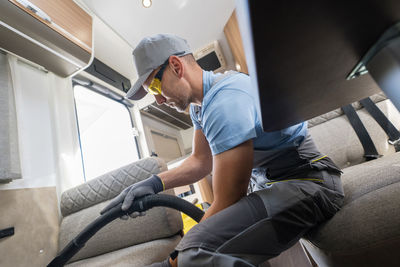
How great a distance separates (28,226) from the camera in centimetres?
131

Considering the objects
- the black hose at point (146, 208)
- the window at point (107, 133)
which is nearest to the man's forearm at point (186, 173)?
the black hose at point (146, 208)

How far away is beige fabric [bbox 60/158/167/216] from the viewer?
126 cm

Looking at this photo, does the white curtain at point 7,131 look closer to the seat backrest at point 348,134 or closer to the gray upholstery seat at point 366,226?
the gray upholstery seat at point 366,226

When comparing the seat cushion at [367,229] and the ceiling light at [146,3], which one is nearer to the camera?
the seat cushion at [367,229]

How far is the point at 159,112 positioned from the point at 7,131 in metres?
2.19

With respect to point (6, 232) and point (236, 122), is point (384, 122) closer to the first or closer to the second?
point (236, 122)

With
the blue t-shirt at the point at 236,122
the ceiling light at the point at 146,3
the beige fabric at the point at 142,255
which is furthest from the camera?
the ceiling light at the point at 146,3

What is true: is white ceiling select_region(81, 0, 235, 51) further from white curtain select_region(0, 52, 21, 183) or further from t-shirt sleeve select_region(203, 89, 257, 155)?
t-shirt sleeve select_region(203, 89, 257, 155)

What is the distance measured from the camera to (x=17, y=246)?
1212mm

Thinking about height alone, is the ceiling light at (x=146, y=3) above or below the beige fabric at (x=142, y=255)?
above

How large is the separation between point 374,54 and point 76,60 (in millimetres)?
2289

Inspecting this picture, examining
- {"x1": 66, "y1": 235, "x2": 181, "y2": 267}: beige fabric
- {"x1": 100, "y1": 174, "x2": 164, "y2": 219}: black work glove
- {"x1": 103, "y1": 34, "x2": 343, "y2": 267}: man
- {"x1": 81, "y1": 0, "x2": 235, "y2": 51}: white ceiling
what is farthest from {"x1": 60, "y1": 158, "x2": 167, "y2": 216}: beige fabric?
{"x1": 81, "y1": 0, "x2": 235, "y2": 51}: white ceiling

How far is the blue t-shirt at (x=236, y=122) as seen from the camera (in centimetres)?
74

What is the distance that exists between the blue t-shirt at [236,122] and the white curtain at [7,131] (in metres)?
1.44
